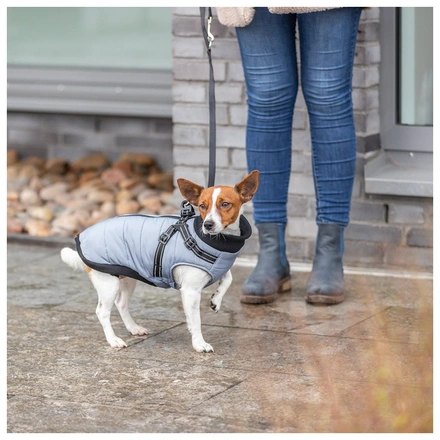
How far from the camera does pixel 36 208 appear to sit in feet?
18.4

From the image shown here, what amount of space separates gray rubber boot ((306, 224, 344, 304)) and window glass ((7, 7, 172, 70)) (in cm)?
252

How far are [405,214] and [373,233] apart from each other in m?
0.16

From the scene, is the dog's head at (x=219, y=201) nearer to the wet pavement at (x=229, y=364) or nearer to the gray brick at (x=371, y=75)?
the wet pavement at (x=229, y=364)

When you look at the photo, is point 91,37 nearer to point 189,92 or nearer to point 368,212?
point 189,92

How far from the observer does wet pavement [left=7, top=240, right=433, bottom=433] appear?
2.71 meters

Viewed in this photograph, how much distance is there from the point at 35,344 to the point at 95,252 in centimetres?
43

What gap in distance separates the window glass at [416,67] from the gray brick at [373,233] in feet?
1.67

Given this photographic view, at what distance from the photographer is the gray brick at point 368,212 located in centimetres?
440

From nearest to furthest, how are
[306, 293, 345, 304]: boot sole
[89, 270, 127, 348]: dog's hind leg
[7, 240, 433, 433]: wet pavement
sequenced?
1. [7, 240, 433, 433]: wet pavement
2. [89, 270, 127, 348]: dog's hind leg
3. [306, 293, 345, 304]: boot sole

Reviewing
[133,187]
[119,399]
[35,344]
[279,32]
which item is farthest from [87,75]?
[119,399]

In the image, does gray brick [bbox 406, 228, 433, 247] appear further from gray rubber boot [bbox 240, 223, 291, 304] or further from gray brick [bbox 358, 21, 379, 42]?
gray brick [bbox 358, 21, 379, 42]

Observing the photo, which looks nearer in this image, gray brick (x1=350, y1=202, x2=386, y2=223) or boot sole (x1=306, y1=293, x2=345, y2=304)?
boot sole (x1=306, y1=293, x2=345, y2=304)

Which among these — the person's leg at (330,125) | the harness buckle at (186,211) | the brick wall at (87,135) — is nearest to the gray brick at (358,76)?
the person's leg at (330,125)

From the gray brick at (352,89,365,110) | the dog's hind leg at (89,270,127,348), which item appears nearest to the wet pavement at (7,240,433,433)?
the dog's hind leg at (89,270,127,348)
